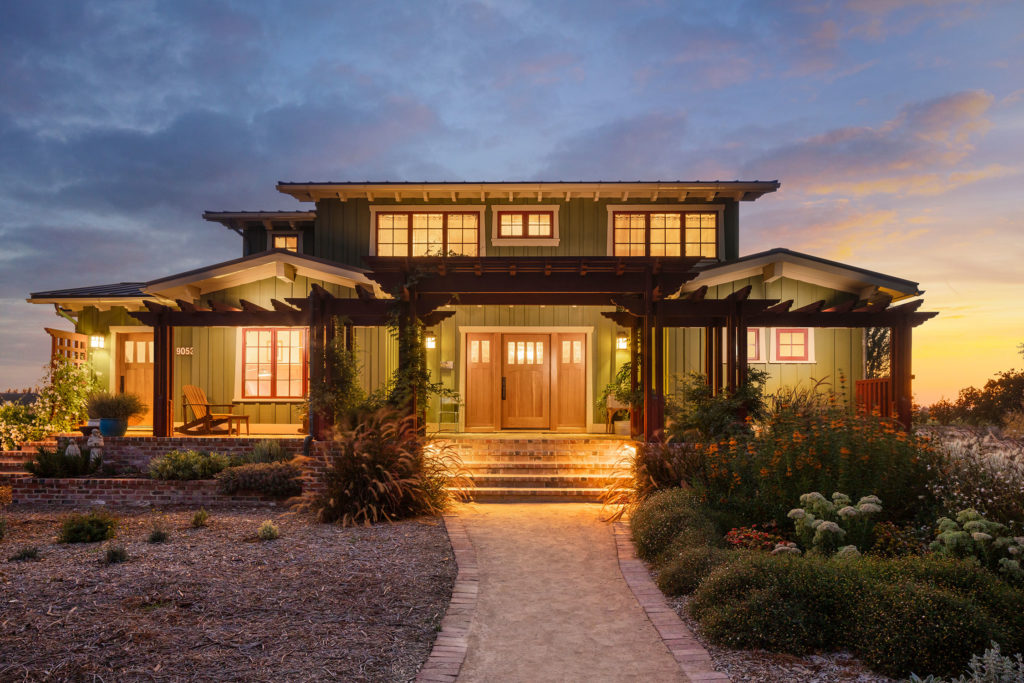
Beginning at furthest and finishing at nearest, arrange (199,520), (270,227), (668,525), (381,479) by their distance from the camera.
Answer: (270,227) → (381,479) → (199,520) → (668,525)

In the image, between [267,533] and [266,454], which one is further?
[266,454]

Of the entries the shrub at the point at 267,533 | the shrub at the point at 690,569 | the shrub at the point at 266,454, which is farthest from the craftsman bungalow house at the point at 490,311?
the shrub at the point at 690,569

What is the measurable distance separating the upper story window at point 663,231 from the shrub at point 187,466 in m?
9.18

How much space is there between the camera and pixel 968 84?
9.73 meters

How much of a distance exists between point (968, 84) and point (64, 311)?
18326 millimetres

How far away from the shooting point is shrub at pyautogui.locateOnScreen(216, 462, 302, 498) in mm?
9273

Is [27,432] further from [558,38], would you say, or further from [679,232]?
[679,232]

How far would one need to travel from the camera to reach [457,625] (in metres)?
4.66

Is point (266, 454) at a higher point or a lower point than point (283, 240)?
lower

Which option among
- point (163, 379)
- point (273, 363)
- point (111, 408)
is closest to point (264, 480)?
point (163, 379)

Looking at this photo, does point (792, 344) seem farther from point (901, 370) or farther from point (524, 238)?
point (524, 238)

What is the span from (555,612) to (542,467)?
5.42m

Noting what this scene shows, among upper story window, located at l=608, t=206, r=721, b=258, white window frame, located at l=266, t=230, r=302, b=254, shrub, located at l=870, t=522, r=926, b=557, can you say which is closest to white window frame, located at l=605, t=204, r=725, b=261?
upper story window, located at l=608, t=206, r=721, b=258

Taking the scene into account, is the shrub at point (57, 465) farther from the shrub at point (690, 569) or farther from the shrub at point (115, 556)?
the shrub at point (690, 569)
